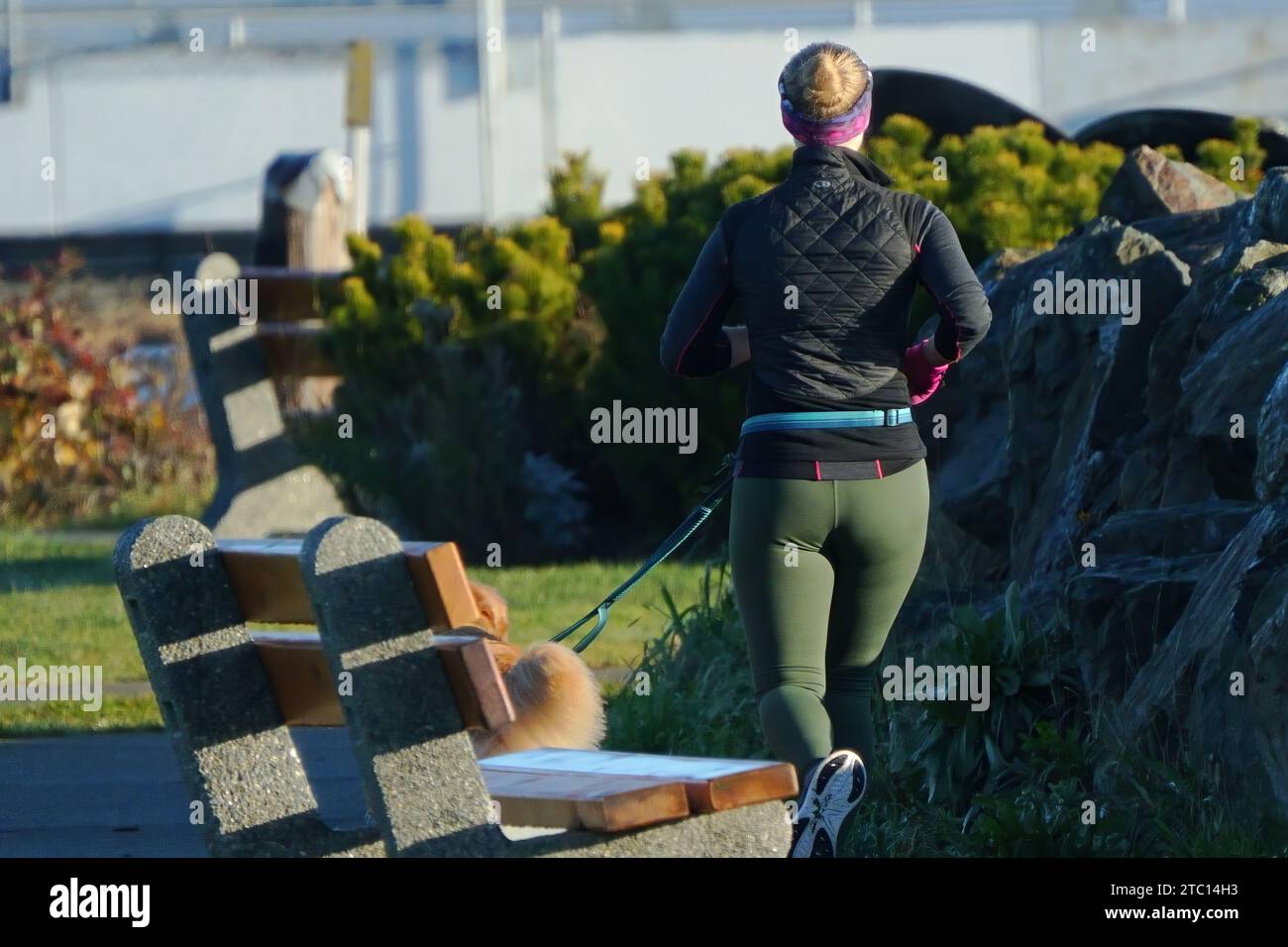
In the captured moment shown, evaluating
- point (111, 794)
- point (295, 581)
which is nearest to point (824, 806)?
point (295, 581)

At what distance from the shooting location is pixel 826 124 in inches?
173

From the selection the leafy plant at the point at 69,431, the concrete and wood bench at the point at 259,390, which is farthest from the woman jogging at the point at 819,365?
the leafy plant at the point at 69,431

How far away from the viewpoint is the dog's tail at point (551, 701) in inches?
170

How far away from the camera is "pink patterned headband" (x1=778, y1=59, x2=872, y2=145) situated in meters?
A: 4.41

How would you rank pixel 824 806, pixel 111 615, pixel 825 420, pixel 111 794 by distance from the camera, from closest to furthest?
pixel 824 806 < pixel 825 420 < pixel 111 794 < pixel 111 615

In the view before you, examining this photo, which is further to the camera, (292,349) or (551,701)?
(292,349)

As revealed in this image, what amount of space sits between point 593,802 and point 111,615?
20.4 ft

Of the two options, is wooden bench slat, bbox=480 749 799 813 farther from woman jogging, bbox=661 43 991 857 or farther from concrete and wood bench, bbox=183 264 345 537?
concrete and wood bench, bbox=183 264 345 537

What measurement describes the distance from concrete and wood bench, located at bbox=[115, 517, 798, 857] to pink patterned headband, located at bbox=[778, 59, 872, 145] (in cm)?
130

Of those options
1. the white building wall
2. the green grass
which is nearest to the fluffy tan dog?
the green grass

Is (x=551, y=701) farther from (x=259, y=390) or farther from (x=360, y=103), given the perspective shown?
(x=360, y=103)

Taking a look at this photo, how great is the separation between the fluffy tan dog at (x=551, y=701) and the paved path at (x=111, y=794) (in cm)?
115

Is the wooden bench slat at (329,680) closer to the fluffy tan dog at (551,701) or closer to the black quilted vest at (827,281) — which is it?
the fluffy tan dog at (551,701)

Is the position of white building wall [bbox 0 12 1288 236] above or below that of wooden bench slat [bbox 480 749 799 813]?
above
